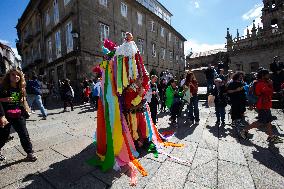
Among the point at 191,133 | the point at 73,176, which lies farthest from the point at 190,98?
the point at 73,176

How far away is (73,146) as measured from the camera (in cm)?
466

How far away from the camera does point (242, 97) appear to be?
18.1 feet

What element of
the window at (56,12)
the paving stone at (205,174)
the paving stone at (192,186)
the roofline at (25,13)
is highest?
the roofline at (25,13)

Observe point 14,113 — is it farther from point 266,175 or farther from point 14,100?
point 266,175

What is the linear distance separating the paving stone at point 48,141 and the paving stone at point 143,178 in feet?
8.22

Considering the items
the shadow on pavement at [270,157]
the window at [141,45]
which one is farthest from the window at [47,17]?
the shadow on pavement at [270,157]

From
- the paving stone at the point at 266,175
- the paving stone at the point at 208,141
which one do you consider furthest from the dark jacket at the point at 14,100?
the paving stone at the point at 266,175

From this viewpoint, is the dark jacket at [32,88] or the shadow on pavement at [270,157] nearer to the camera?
the shadow on pavement at [270,157]

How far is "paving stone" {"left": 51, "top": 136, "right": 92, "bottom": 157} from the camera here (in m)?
4.27

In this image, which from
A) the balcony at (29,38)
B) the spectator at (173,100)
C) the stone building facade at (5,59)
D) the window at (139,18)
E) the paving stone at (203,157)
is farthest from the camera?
the stone building facade at (5,59)

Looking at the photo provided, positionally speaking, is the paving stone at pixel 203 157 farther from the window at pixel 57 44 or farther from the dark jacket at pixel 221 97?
the window at pixel 57 44

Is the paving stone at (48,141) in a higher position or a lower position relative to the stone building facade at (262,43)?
lower

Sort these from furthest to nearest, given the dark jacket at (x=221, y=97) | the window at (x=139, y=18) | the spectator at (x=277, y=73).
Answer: the window at (x=139, y=18) < the spectator at (x=277, y=73) < the dark jacket at (x=221, y=97)

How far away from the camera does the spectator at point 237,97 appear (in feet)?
17.8
